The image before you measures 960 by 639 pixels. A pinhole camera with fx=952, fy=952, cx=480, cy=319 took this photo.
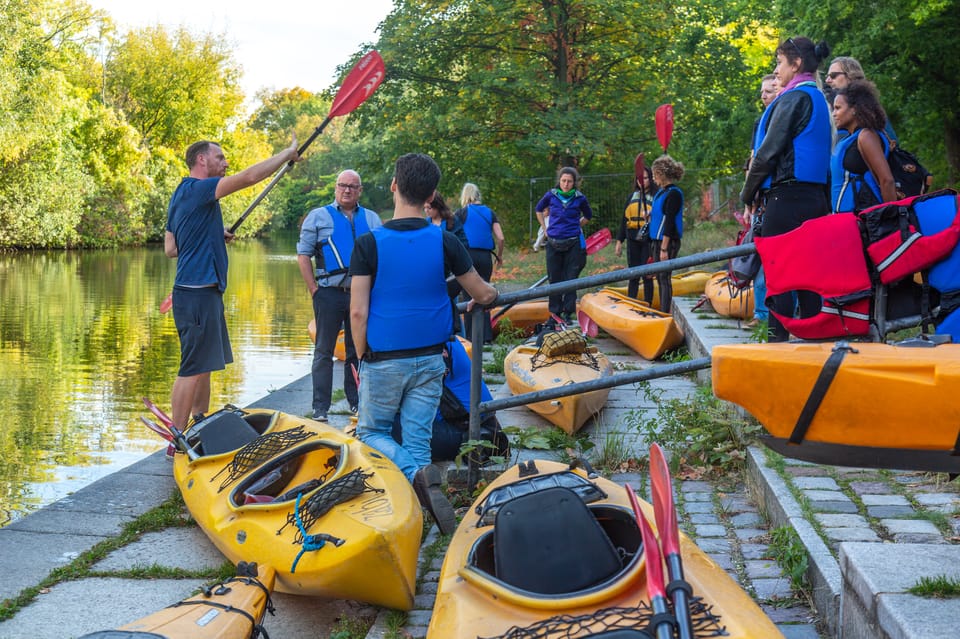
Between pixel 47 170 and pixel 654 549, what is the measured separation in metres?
32.5

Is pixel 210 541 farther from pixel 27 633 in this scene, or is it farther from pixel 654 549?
pixel 654 549

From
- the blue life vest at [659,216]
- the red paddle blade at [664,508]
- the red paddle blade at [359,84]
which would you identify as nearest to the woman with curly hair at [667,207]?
the blue life vest at [659,216]

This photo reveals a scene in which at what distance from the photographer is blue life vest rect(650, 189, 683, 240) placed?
965 cm

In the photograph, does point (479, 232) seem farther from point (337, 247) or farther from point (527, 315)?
point (337, 247)

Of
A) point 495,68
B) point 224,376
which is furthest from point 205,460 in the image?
point 495,68

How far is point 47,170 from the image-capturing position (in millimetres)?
31094

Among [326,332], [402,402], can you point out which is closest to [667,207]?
[326,332]

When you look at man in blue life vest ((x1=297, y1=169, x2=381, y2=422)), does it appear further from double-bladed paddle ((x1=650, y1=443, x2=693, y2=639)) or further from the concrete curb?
double-bladed paddle ((x1=650, y1=443, x2=693, y2=639))

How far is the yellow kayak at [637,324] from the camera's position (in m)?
9.45

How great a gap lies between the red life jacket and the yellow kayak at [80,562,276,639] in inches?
86.1

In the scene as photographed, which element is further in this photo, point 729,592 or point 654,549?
point 729,592

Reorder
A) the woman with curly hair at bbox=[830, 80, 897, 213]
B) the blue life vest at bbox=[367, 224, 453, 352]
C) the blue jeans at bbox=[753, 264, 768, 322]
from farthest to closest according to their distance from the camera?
1. the blue jeans at bbox=[753, 264, 768, 322]
2. the woman with curly hair at bbox=[830, 80, 897, 213]
3. the blue life vest at bbox=[367, 224, 453, 352]

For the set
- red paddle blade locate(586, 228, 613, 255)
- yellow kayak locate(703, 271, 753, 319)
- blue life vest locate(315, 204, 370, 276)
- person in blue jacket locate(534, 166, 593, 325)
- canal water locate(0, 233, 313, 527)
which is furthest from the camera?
red paddle blade locate(586, 228, 613, 255)

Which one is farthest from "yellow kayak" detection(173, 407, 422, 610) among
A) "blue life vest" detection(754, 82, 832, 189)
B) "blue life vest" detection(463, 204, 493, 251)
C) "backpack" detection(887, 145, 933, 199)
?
"blue life vest" detection(463, 204, 493, 251)
